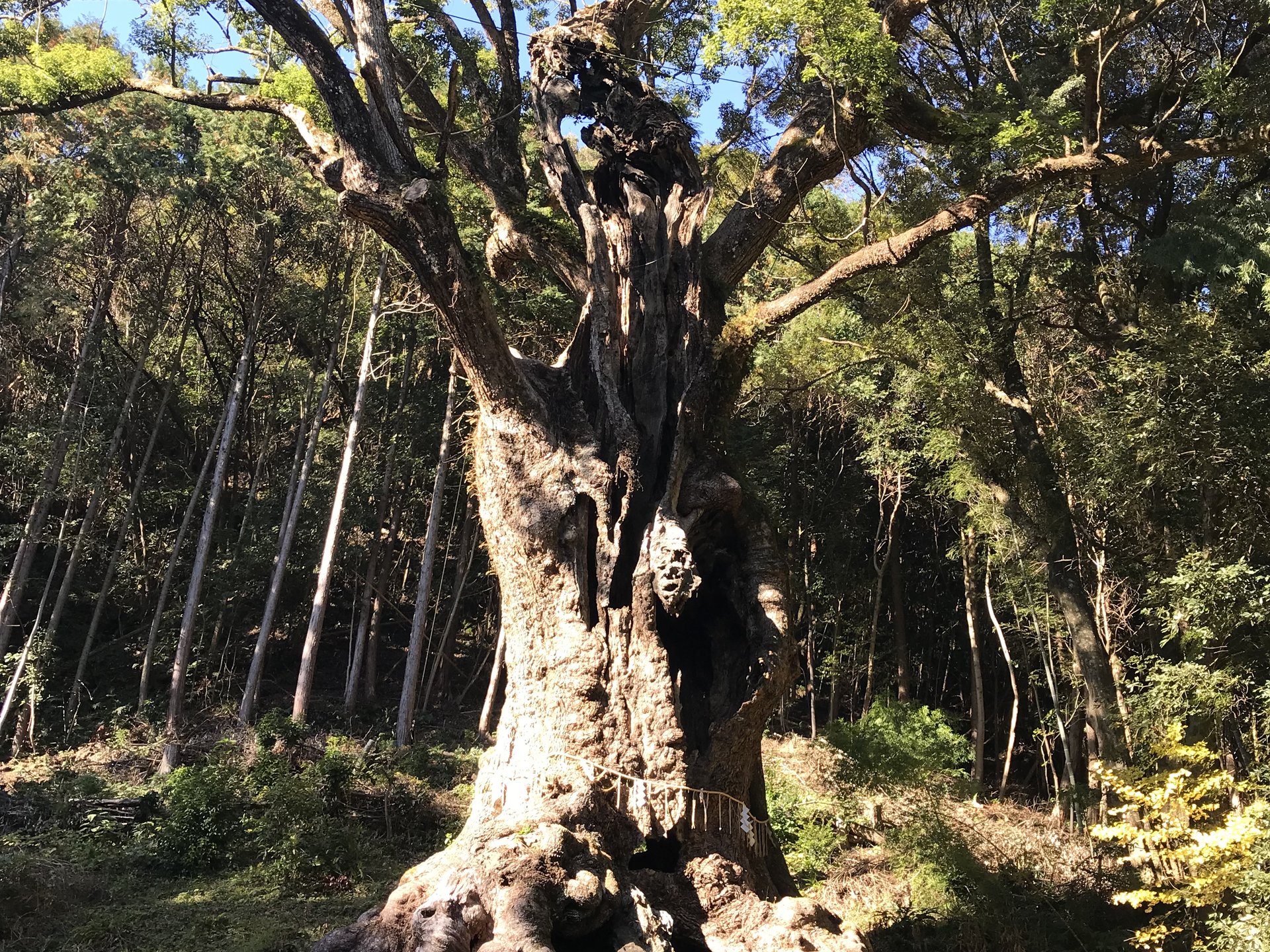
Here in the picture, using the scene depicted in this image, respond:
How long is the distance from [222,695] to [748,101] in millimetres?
12213

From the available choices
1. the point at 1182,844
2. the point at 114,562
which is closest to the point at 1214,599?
the point at 1182,844

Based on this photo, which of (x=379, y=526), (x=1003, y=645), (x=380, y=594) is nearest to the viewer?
(x=1003, y=645)

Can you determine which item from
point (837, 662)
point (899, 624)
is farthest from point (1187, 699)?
point (837, 662)

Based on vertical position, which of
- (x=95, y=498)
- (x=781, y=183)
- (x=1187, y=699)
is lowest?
(x=1187, y=699)

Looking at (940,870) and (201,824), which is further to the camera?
(201,824)

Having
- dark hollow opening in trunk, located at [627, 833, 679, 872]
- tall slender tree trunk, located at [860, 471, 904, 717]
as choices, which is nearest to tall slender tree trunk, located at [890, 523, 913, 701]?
tall slender tree trunk, located at [860, 471, 904, 717]

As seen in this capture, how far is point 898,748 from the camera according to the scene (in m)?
8.91

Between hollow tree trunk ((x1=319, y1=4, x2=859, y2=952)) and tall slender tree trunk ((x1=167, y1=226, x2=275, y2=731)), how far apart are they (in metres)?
7.88

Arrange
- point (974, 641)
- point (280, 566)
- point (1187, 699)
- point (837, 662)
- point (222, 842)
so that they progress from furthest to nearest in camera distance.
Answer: point (837, 662) < point (974, 641) < point (280, 566) < point (222, 842) < point (1187, 699)

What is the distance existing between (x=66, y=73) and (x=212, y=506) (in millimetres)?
6033

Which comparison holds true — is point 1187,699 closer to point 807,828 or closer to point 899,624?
point 807,828

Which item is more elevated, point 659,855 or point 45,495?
point 45,495

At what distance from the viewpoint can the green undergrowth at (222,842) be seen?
18.4 ft

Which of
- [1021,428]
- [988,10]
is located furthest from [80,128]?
[1021,428]
